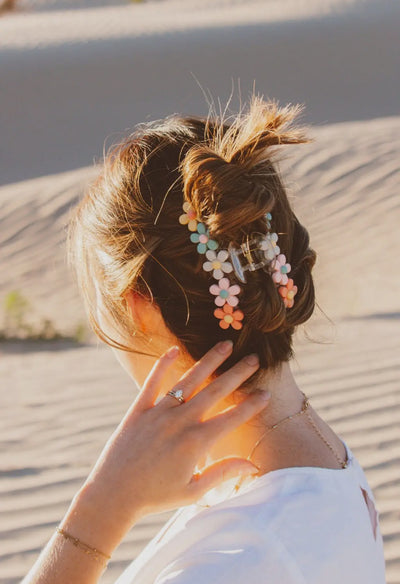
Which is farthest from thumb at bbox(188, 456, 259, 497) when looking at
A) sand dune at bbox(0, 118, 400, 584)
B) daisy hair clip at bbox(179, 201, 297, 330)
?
sand dune at bbox(0, 118, 400, 584)

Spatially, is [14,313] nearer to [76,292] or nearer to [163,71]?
[76,292]

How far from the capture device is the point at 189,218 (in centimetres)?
144

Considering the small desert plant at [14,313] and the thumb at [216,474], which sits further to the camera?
the small desert plant at [14,313]

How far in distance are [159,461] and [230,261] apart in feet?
1.11

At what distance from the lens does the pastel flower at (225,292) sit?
1446mm

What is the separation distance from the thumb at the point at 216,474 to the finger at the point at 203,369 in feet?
0.40

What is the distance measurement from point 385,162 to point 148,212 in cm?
988

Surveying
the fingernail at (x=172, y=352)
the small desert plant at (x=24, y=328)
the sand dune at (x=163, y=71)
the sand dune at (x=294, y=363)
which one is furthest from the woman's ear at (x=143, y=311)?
the sand dune at (x=163, y=71)

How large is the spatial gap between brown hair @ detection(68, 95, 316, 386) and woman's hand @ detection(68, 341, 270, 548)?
0.08 m

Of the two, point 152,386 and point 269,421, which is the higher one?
point 152,386

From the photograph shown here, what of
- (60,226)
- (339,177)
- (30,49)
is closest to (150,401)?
(60,226)

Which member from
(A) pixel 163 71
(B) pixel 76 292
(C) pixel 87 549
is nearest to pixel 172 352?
(C) pixel 87 549

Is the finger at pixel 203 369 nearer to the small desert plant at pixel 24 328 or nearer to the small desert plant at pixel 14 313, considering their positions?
the small desert plant at pixel 24 328

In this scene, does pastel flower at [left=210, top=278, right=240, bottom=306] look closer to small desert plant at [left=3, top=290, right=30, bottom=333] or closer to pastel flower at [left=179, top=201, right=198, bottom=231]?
pastel flower at [left=179, top=201, right=198, bottom=231]
